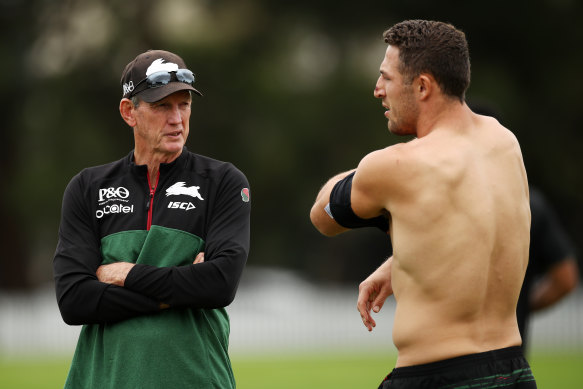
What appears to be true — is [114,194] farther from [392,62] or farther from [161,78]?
[392,62]

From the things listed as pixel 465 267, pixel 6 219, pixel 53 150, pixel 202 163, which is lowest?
pixel 465 267

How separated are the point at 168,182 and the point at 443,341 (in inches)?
66.0

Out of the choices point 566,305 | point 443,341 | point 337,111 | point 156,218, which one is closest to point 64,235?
point 156,218

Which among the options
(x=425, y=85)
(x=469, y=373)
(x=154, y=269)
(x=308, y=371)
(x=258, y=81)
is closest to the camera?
(x=469, y=373)

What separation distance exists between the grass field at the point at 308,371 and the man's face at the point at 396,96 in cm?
885

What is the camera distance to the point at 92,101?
86.5ft

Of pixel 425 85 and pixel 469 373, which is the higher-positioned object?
pixel 425 85

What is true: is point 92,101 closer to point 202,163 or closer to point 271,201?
point 271,201

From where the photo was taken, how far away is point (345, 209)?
13.1ft

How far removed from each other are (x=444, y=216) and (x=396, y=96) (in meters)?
0.60

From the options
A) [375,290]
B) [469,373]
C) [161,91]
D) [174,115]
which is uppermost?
[161,91]

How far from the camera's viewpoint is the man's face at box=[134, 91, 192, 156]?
4.66 m

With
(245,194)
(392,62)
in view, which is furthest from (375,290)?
(392,62)

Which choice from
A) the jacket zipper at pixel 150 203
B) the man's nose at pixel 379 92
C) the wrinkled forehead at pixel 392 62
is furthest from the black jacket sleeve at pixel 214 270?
the wrinkled forehead at pixel 392 62
